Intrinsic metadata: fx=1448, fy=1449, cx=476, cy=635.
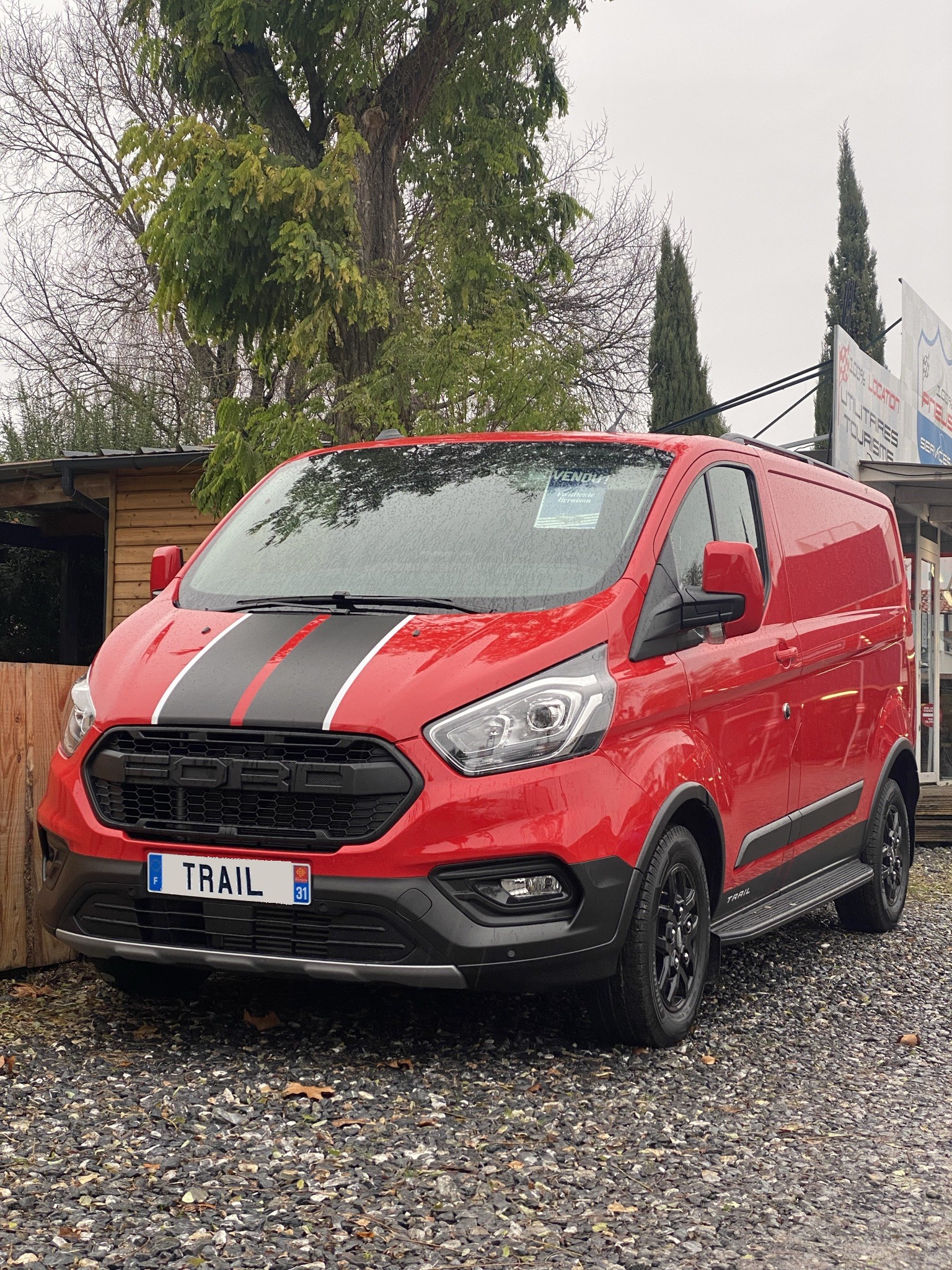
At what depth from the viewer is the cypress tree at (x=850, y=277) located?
3778 centimetres

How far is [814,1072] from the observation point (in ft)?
15.5

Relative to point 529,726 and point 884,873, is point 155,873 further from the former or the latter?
point 884,873

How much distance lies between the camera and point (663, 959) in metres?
4.82

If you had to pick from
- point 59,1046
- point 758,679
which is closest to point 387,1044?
point 59,1046

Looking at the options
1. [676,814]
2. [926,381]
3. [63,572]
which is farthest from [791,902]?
[63,572]

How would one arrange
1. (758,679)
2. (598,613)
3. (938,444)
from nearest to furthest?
1. (598,613)
2. (758,679)
3. (938,444)

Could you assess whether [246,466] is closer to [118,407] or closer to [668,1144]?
[668,1144]

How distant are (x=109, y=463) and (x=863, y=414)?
25.8ft

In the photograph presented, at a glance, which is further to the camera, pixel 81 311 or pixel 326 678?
pixel 81 311

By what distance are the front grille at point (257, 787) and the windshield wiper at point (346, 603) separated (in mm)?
696

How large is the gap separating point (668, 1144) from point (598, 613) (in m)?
1.60

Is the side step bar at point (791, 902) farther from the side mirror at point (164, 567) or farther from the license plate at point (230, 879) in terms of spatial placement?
the side mirror at point (164, 567)

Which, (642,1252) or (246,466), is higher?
(246,466)

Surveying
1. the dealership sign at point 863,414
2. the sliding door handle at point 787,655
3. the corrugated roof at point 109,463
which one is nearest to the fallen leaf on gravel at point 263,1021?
the sliding door handle at point 787,655
